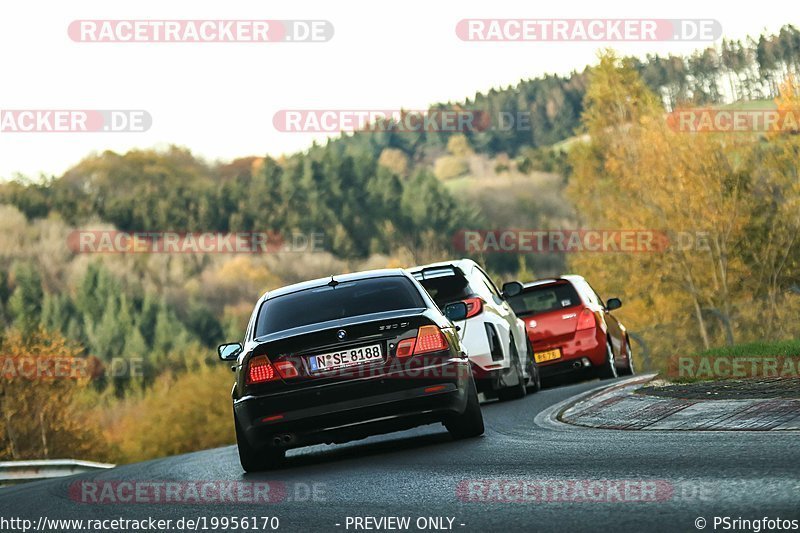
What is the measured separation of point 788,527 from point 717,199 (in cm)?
4787

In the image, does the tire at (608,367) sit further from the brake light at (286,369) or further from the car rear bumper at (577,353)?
the brake light at (286,369)

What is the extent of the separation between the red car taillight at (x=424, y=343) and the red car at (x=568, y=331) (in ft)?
31.5

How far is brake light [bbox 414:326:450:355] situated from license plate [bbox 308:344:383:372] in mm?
352

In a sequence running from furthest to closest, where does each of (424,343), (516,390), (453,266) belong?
(516,390)
(453,266)
(424,343)

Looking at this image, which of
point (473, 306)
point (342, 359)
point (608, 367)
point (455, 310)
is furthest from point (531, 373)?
point (342, 359)

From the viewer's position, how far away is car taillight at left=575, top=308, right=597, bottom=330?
66.8 ft

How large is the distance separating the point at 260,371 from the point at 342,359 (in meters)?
0.66

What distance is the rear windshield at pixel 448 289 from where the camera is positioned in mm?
16078

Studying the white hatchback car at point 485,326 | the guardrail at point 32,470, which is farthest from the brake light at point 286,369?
the guardrail at point 32,470

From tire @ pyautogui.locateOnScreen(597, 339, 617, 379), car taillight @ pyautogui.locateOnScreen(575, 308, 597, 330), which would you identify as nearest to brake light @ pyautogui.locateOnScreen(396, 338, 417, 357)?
car taillight @ pyautogui.locateOnScreen(575, 308, 597, 330)

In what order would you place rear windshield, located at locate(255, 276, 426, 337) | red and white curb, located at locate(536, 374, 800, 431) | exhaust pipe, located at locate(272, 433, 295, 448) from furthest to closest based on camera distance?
rear windshield, located at locate(255, 276, 426, 337), exhaust pipe, located at locate(272, 433, 295, 448), red and white curb, located at locate(536, 374, 800, 431)

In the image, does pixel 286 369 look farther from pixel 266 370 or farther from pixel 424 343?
pixel 424 343

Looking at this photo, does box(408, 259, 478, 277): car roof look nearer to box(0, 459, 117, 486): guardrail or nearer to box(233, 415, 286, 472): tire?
box(233, 415, 286, 472): tire

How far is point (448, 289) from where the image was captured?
1628cm
